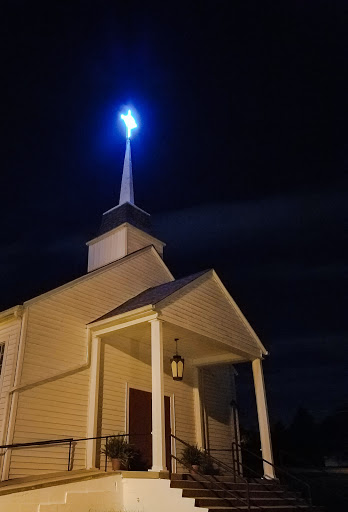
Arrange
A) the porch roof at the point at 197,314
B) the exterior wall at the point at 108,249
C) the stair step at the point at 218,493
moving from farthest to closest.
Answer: the exterior wall at the point at 108,249
the porch roof at the point at 197,314
the stair step at the point at 218,493

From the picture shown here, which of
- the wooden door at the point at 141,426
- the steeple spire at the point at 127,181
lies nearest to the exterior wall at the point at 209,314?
the wooden door at the point at 141,426

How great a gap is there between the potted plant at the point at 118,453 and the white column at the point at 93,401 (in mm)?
357

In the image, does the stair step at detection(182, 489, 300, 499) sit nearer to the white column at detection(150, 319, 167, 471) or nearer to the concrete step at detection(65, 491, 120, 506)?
the white column at detection(150, 319, 167, 471)

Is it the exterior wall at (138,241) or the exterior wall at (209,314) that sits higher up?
the exterior wall at (138,241)

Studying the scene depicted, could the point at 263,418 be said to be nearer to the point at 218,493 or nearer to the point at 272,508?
the point at 272,508

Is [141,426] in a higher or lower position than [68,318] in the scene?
lower

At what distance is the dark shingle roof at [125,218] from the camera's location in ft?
54.2

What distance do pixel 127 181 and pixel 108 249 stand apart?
3.98 meters

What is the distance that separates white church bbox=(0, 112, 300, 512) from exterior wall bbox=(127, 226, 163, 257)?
0.94 feet

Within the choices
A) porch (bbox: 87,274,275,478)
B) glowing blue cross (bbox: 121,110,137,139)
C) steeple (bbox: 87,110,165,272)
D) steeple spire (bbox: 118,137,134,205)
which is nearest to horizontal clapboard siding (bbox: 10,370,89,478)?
porch (bbox: 87,274,275,478)

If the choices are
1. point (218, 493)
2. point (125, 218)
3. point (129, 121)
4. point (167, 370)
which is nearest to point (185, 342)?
point (167, 370)

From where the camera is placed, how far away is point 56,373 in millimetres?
10648

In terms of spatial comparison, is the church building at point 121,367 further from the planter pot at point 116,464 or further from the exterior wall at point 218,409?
the planter pot at point 116,464

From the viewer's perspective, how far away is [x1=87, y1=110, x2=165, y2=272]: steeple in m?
15.8
